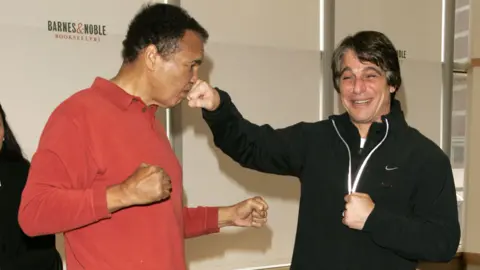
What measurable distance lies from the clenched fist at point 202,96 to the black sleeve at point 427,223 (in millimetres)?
598

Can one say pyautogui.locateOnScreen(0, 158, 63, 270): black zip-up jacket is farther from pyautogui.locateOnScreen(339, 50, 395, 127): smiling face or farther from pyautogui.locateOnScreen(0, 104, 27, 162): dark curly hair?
pyautogui.locateOnScreen(339, 50, 395, 127): smiling face

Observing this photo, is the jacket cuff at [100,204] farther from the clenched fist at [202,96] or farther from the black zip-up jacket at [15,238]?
A: the black zip-up jacket at [15,238]

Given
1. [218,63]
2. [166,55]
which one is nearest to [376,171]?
[166,55]

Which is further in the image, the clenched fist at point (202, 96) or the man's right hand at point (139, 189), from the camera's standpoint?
the clenched fist at point (202, 96)

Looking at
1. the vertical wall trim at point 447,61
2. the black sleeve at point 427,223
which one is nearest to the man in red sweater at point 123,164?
the black sleeve at point 427,223

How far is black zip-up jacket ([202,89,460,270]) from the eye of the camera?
5.43ft

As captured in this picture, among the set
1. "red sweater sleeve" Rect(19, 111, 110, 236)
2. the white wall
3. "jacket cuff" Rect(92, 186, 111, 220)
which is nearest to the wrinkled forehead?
"red sweater sleeve" Rect(19, 111, 110, 236)

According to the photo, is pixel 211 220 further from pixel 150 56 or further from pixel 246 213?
pixel 150 56

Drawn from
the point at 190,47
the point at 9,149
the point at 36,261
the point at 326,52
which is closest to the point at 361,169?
the point at 190,47

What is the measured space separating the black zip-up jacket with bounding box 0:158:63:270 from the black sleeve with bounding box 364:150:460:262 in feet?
4.62

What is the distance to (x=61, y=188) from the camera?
130cm

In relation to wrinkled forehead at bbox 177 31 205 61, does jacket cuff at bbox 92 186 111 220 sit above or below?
below

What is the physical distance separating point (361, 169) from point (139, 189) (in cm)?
79

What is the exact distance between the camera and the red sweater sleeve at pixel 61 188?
49.8 inches
